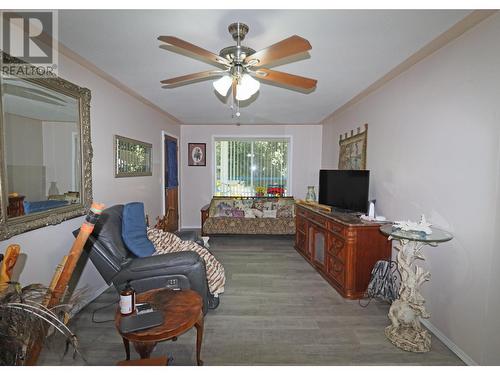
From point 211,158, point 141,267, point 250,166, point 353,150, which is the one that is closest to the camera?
point 141,267

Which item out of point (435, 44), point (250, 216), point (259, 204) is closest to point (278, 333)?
point (435, 44)

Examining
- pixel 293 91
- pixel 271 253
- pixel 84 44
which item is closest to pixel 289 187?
pixel 271 253

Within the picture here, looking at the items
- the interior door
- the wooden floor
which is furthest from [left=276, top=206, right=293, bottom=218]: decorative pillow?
the interior door

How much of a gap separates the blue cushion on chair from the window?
332 centimetres

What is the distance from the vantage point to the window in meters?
5.82

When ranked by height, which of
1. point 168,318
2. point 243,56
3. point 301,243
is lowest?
point 301,243

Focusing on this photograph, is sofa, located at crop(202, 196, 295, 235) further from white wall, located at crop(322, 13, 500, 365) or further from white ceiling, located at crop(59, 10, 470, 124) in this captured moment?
white ceiling, located at crop(59, 10, 470, 124)

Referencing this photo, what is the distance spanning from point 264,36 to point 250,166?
4036 millimetres

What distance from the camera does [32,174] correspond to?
1852 millimetres

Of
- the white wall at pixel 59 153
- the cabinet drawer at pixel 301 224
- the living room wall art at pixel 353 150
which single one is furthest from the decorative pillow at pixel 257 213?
the white wall at pixel 59 153

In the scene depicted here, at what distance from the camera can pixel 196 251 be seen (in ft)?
8.80

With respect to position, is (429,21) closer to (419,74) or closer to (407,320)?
(419,74)

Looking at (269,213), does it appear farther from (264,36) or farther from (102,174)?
(264,36)

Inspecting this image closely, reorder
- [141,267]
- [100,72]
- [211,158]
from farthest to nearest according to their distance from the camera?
[211,158] → [100,72] → [141,267]
